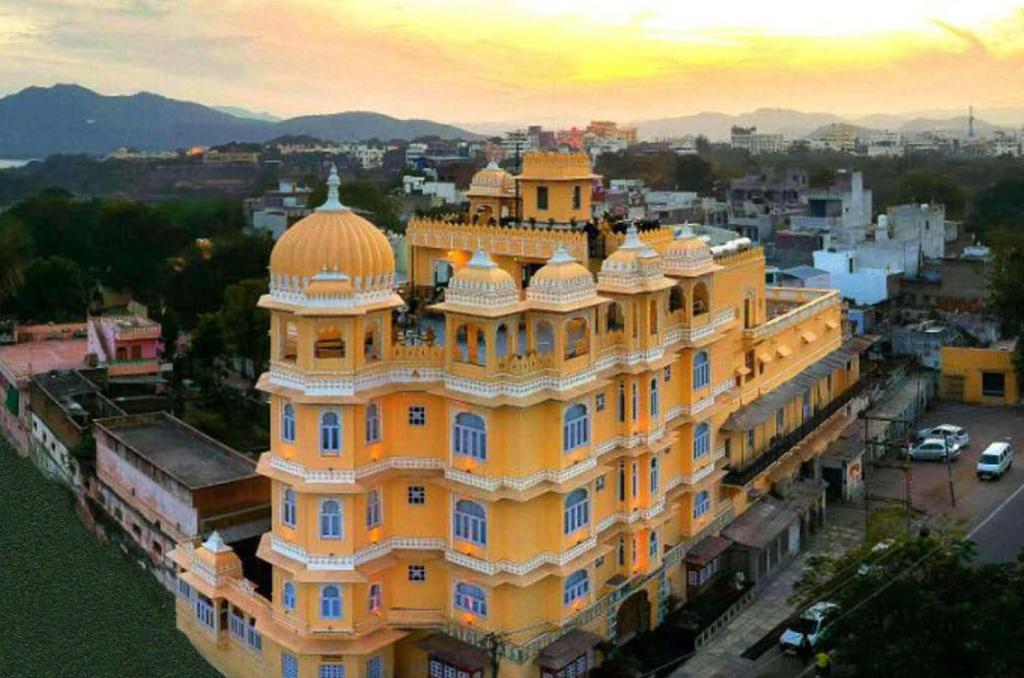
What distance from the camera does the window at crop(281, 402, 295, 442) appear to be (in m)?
20.9

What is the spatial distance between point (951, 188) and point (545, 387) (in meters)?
67.6

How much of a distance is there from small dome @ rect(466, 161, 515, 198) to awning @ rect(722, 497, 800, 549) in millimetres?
10698

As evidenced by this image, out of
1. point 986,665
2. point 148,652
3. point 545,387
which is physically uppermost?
point 545,387

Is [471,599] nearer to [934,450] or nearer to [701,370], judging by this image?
[701,370]

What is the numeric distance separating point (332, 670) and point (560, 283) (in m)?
8.49

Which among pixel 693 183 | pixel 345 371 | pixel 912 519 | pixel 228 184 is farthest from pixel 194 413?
pixel 228 184

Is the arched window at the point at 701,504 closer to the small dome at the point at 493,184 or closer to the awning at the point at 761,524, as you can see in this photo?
the awning at the point at 761,524

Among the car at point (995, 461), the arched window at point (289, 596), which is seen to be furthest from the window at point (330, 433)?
the car at point (995, 461)

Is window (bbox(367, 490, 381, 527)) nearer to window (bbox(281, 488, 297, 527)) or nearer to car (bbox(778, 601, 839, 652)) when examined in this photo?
window (bbox(281, 488, 297, 527))

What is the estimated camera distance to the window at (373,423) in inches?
829

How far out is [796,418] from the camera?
32.4 m

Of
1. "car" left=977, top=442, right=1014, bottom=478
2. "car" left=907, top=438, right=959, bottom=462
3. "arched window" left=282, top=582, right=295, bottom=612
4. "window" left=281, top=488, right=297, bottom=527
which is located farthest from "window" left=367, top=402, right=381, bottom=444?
"car" left=977, top=442, right=1014, bottom=478

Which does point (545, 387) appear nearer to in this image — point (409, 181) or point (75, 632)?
point (75, 632)

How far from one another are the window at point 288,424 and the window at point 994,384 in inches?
1112
